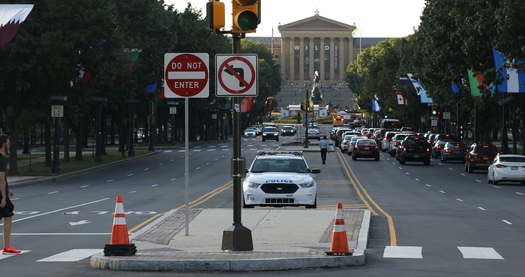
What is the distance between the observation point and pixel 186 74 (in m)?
18.1

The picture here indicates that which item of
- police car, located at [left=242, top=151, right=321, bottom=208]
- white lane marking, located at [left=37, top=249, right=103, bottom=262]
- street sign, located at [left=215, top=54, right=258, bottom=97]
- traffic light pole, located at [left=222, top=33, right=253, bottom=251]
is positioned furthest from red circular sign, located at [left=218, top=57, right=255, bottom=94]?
police car, located at [left=242, top=151, right=321, bottom=208]

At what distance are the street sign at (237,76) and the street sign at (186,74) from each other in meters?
1.34

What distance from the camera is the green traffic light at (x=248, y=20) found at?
1591cm

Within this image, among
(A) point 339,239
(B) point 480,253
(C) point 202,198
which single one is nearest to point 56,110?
(C) point 202,198

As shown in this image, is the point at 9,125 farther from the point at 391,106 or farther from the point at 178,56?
the point at 391,106

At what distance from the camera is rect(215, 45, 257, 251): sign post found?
1634cm

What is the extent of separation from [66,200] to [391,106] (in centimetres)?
9389

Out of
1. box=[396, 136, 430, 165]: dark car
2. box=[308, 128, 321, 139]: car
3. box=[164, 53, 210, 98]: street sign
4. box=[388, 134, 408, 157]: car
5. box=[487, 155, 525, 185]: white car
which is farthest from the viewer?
box=[308, 128, 321, 139]: car

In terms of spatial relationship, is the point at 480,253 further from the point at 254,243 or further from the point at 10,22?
the point at 10,22

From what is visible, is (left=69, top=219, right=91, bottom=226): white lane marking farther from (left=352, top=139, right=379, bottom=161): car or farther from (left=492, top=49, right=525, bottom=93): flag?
(left=352, top=139, right=379, bottom=161): car

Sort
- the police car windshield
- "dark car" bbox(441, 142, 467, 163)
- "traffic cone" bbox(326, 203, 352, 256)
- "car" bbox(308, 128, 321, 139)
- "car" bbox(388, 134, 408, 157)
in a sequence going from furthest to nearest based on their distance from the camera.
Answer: "car" bbox(308, 128, 321, 139)
"car" bbox(388, 134, 408, 157)
"dark car" bbox(441, 142, 467, 163)
the police car windshield
"traffic cone" bbox(326, 203, 352, 256)

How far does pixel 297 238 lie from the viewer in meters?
19.2

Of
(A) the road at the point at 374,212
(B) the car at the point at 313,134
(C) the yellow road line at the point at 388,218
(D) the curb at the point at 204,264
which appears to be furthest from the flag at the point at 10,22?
(B) the car at the point at 313,134

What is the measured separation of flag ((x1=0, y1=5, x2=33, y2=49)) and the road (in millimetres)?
6105
